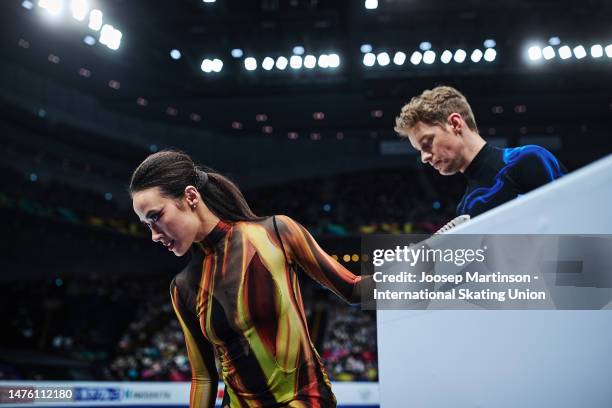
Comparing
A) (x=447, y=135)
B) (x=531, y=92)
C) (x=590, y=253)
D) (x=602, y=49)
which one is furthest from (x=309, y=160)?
(x=590, y=253)

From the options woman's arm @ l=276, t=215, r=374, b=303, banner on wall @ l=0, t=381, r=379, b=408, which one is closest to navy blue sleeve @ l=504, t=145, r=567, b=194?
woman's arm @ l=276, t=215, r=374, b=303

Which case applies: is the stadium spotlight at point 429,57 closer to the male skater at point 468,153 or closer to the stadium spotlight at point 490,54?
the stadium spotlight at point 490,54

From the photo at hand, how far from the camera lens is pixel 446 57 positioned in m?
11.7

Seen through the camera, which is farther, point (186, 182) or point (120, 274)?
point (120, 274)

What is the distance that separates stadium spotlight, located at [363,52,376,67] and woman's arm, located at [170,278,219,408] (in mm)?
11050

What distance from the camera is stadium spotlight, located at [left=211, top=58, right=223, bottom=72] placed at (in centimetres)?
1262

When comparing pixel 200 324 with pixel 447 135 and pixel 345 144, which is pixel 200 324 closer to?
pixel 447 135

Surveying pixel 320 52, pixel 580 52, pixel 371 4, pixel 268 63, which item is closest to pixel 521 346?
pixel 371 4

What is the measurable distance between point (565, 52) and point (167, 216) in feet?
39.3

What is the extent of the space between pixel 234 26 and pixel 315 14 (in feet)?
5.91

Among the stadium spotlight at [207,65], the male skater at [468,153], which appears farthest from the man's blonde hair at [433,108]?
the stadium spotlight at [207,65]

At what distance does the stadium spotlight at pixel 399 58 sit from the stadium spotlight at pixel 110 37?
6.05 metres

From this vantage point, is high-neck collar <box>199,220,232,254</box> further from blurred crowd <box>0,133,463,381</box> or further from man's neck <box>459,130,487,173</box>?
blurred crowd <box>0,133,463,381</box>

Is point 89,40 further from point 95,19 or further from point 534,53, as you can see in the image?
point 534,53
